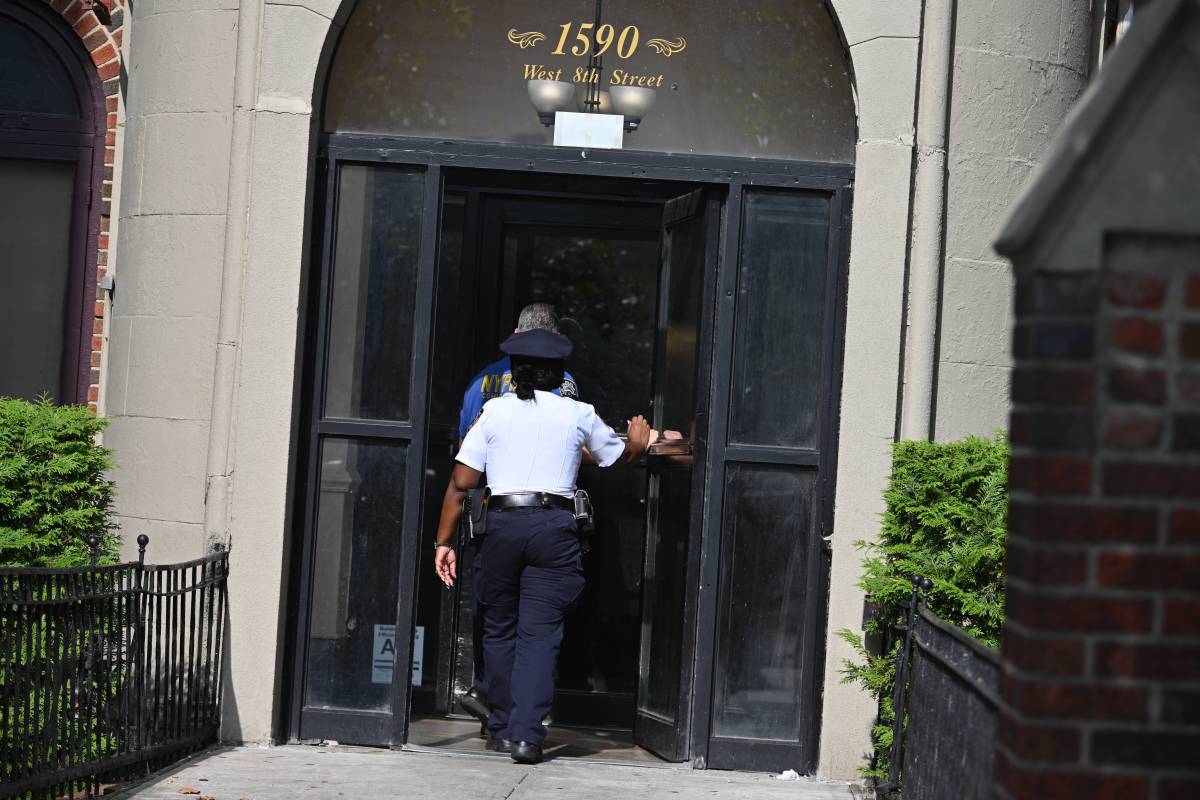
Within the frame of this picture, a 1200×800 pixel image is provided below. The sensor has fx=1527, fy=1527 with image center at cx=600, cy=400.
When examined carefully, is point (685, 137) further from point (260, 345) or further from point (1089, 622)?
point (1089, 622)

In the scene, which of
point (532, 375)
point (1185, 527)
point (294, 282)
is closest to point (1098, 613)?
point (1185, 527)

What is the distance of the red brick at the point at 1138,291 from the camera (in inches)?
102

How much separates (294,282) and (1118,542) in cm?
498

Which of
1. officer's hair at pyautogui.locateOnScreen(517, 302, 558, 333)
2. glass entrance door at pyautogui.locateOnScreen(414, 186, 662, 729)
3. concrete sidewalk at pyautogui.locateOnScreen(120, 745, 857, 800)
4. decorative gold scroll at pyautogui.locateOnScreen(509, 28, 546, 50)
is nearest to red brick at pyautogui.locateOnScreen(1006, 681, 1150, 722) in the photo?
concrete sidewalk at pyautogui.locateOnScreen(120, 745, 857, 800)

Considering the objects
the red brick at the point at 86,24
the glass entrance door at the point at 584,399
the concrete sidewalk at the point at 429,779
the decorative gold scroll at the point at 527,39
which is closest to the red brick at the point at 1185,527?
the concrete sidewalk at the point at 429,779

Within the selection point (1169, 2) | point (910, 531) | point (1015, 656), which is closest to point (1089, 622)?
point (1015, 656)

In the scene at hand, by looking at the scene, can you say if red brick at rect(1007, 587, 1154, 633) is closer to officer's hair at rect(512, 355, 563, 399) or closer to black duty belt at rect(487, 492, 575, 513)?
black duty belt at rect(487, 492, 575, 513)

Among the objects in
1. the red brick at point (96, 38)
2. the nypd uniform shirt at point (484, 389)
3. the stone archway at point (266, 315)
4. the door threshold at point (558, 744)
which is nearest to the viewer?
the stone archway at point (266, 315)

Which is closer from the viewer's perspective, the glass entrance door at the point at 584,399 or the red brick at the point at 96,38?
the red brick at the point at 96,38

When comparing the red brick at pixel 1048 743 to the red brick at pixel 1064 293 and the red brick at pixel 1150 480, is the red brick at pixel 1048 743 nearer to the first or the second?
the red brick at pixel 1150 480

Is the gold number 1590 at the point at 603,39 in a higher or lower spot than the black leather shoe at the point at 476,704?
higher

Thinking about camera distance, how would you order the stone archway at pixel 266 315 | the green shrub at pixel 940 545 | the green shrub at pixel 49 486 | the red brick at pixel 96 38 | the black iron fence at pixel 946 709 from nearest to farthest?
1. the black iron fence at pixel 946 709
2. the green shrub at pixel 940 545
3. the green shrub at pixel 49 486
4. the stone archway at pixel 266 315
5. the red brick at pixel 96 38

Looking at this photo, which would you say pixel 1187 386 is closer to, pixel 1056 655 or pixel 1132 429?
pixel 1132 429

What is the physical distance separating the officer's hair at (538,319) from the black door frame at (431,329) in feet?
1.94
